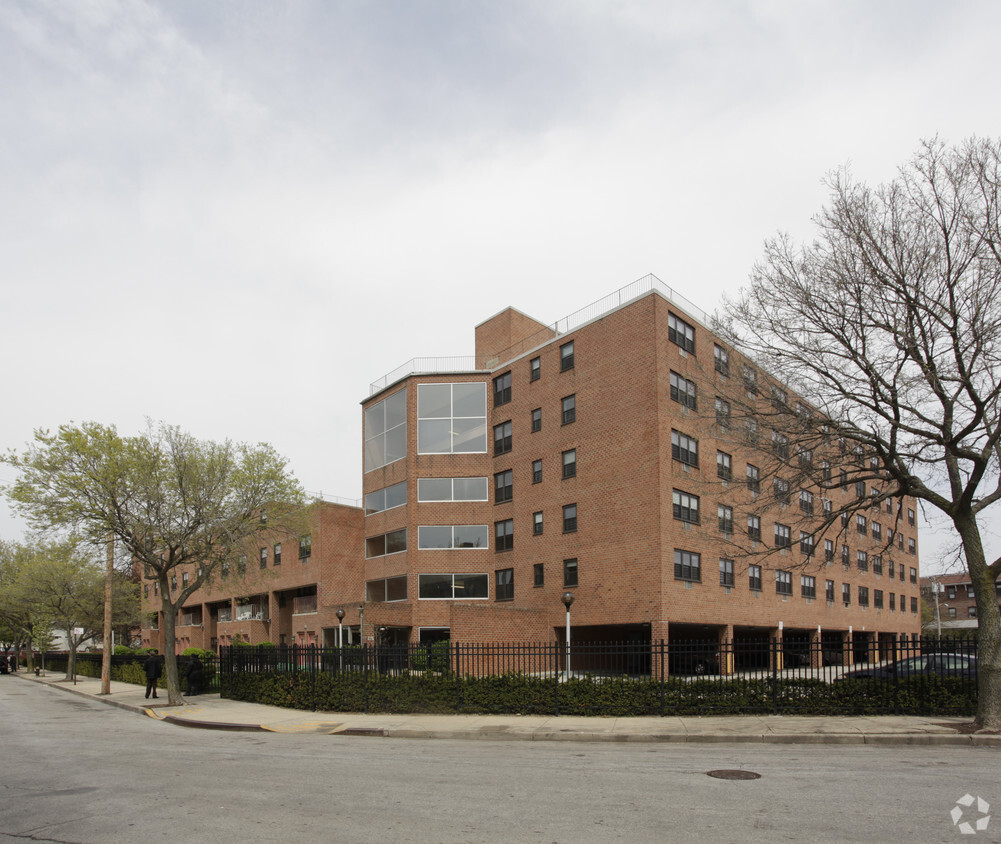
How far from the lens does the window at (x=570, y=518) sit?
125ft

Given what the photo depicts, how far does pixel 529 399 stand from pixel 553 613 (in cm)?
1086

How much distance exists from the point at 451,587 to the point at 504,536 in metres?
3.76

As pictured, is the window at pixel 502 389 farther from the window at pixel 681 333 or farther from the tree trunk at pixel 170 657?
the tree trunk at pixel 170 657

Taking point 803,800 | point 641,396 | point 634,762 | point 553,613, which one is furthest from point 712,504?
point 803,800

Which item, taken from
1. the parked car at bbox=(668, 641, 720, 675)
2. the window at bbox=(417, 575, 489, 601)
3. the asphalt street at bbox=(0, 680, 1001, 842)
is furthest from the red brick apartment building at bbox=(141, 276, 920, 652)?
the asphalt street at bbox=(0, 680, 1001, 842)

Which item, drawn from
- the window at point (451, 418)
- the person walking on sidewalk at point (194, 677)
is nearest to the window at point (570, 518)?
the window at point (451, 418)

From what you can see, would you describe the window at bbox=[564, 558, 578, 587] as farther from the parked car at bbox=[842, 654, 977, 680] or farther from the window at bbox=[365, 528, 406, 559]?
the parked car at bbox=[842, 654, 977, 680]

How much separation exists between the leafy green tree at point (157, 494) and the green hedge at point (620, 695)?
23.5 ft

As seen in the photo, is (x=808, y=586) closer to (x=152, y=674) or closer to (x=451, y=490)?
(x=451, y=490)

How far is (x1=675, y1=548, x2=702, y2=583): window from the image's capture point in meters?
35.0

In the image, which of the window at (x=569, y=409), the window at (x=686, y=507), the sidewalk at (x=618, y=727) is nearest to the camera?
the sidewalk at (x=618, y=727)

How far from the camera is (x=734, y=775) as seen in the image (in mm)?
11039

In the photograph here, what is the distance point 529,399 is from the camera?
42.1 metres

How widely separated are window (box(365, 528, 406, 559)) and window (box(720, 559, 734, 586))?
1623 centimetres
